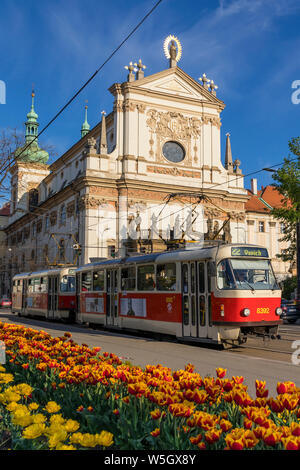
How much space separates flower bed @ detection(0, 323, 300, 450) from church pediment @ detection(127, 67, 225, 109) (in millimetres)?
42645

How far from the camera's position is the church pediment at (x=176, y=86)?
45.3 meters

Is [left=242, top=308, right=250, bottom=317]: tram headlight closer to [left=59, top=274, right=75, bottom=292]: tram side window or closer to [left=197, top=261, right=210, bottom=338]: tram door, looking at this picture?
[left=197, top=261, right=210, bottom=338]: tram door

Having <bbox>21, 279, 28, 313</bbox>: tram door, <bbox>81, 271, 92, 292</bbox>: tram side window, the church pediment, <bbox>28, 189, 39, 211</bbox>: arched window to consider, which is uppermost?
the church pediment

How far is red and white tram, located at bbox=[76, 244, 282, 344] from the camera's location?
13.2 meters

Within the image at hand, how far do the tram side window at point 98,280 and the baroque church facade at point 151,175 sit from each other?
1707cm

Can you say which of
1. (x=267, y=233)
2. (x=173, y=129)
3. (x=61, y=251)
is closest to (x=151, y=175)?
(x=173, y=129)

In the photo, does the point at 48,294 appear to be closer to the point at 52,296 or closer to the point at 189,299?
the point at 52,296

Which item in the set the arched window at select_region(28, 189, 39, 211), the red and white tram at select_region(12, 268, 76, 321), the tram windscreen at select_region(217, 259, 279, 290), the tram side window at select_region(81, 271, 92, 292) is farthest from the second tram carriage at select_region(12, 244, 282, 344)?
the arched window at select_region(28, 189, 39, 211)

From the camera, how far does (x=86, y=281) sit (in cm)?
2250

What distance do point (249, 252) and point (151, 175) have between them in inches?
1216

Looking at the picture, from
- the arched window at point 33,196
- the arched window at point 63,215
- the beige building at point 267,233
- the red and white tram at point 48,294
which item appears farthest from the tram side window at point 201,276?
the arched window at point 33,196

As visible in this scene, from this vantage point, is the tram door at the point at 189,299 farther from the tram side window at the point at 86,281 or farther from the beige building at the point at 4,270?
the beige building at the point at 4,270

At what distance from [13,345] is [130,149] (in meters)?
37.2
